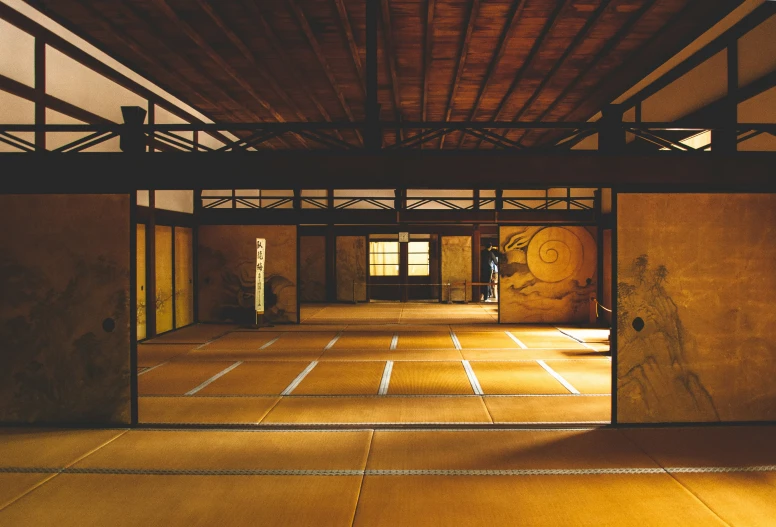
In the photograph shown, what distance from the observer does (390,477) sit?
4066 mm

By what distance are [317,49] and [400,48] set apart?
1.20 metres

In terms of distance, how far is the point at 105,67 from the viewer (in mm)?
8609

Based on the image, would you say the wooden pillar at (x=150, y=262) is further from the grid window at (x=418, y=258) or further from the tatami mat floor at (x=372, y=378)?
the grid window at (x=418, y=258)

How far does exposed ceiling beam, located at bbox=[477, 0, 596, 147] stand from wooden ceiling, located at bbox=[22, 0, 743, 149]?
2 centimetres

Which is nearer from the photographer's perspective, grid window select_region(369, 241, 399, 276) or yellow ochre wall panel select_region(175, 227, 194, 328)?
yellow ochre wall panel select_region(175, 227, 194, 328)

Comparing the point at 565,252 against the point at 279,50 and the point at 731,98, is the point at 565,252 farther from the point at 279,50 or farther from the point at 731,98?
the point at 279,50


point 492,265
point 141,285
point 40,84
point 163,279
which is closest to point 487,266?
point 492,265

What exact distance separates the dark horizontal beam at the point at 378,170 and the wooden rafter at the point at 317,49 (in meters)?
2.00

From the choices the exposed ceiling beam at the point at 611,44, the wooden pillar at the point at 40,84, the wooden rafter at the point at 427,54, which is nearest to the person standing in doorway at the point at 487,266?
the wooden rafter at the point at 427,54

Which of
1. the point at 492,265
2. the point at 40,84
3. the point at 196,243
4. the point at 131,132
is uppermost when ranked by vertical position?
the point at 40,84

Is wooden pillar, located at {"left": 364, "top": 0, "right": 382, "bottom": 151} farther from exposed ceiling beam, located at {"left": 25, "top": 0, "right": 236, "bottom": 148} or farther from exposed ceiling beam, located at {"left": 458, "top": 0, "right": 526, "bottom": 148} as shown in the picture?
exposed ceiling beam, located at {"left": 25, "top": 0, "right": 236, "bottom": 148}

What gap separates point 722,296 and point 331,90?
7.03 meters

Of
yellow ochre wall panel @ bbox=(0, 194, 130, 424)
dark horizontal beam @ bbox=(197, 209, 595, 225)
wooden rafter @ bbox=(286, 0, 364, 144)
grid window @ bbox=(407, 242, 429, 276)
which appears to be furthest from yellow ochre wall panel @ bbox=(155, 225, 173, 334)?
A: grid window @ bbox=(407, 242, 429, 276)

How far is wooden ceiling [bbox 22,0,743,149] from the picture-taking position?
6.71 metres
